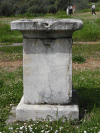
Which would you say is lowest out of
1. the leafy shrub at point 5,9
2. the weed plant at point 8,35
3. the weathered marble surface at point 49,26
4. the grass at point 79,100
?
the grass at point 79,100

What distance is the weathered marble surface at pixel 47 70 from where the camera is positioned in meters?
2.77

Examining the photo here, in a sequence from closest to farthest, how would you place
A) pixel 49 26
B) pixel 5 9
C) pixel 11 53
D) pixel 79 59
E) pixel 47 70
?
pixel 49 26, pixel 47 70, pixel 79 59, pixel 11 53, pixel 5 9

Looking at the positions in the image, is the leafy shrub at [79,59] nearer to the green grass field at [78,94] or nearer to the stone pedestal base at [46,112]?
the green grass field at [78,94]

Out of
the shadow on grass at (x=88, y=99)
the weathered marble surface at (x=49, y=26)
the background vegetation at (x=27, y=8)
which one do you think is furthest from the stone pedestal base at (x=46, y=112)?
the background vegetation at (x=27, y=8)

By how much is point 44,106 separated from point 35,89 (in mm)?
260

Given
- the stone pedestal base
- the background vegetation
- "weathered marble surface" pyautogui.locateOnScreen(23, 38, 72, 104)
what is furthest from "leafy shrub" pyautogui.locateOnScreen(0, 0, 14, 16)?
the stone pedestal base

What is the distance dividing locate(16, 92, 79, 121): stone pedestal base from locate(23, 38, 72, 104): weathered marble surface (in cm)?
8

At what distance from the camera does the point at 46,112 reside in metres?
2.84

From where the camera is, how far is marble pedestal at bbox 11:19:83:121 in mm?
2746

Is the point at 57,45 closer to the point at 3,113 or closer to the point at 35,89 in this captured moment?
the point at 35,89

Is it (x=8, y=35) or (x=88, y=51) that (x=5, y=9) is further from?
(x=88, y=51)

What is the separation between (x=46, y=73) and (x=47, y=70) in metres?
0.04

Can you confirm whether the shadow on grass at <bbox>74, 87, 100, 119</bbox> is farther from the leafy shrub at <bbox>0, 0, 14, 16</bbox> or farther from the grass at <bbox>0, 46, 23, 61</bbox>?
the leafy shrub at <bbox>0, 0, 14, 16</bbox>

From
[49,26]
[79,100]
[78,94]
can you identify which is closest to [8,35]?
[78,94]
